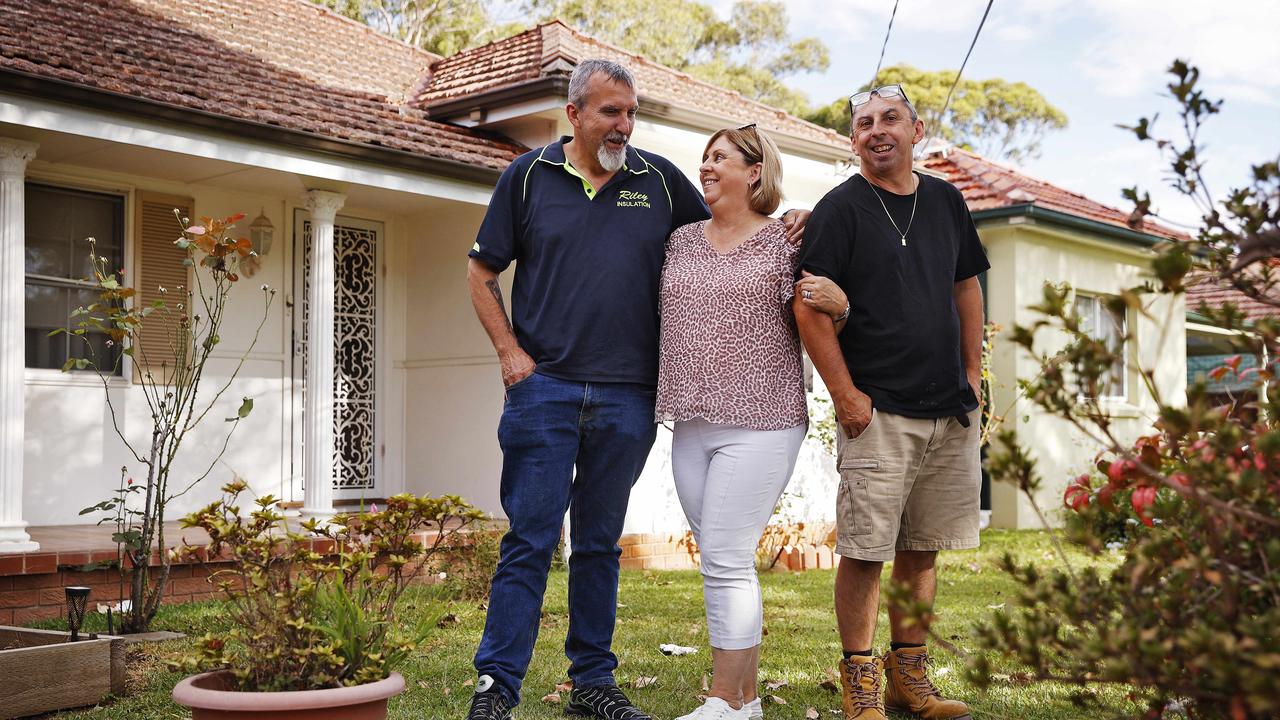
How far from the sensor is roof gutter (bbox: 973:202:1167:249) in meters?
13.0

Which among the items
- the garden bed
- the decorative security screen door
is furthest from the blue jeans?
the decorative security screen door

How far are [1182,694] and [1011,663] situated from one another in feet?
10.1

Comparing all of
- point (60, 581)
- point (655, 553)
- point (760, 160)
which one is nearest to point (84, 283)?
point (60, 581)

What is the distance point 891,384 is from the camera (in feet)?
12.4

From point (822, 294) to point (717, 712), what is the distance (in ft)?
4.28

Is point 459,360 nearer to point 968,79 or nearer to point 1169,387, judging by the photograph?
point 1169,387

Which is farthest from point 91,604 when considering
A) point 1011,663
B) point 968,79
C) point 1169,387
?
point 968,79

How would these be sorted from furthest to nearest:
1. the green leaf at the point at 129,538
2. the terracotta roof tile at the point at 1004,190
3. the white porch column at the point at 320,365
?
the terracotta roof tile at the point at 1004,190 < the white porch column at the point at 320,365 < the green leaf at the point at 129,538

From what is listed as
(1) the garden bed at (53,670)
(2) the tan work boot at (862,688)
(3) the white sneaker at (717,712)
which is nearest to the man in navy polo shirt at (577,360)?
(3) the white sneaker at (717,712)

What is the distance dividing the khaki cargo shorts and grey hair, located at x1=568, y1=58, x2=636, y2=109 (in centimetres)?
137

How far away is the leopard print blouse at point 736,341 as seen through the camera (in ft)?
11.8

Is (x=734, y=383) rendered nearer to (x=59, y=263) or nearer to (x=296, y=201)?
(x=59, y=263)

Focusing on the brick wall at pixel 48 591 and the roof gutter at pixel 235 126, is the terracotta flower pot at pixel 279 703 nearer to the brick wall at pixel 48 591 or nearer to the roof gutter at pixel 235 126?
the brick wall at pixel 48 591

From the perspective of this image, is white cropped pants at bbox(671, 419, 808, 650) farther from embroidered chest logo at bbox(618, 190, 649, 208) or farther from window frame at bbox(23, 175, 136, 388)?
window frame at bbox(23, 175, 136, 388)
